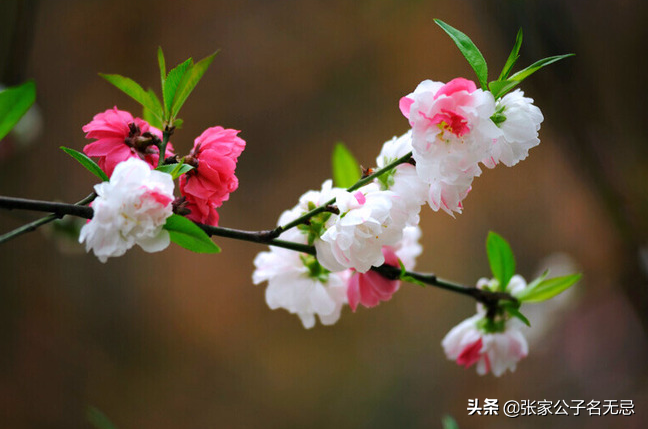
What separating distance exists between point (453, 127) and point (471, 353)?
13.6 inches

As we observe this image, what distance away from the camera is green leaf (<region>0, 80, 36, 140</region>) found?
44cm

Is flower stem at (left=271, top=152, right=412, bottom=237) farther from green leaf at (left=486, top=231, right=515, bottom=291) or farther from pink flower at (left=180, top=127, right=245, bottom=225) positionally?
green leaf at (left=486, top=231, right=515, bottom=291)

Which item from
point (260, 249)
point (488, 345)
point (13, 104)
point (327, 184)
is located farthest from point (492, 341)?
point (260, 249)

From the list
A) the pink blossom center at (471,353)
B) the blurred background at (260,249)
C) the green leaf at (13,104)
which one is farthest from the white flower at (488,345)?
the blurred background at (260,249)

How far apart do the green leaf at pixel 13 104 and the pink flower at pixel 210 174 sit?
128mm

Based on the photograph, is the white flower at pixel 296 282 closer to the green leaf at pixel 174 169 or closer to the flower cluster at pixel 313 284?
the flower cluster at pixel 313 284

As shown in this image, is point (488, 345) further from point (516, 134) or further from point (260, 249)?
point (260, 249)

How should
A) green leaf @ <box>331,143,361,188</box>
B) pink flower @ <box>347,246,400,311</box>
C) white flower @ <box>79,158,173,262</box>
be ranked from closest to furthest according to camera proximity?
white flower @ <box>79,158,173,262</box>, pink flower @ <box>347,246,400,311</box>, green leaf @ <box>331,143,361,188</box>

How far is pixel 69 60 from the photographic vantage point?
2.24 meters

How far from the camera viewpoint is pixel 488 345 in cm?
65

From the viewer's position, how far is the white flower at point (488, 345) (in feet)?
2.13

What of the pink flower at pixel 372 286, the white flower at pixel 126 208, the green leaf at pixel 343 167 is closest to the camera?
the white flower at pixel 126 208

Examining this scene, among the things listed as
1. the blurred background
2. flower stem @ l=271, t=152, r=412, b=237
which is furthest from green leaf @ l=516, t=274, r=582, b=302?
the blurred background

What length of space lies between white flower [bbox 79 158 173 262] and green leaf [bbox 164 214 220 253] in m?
0.02
